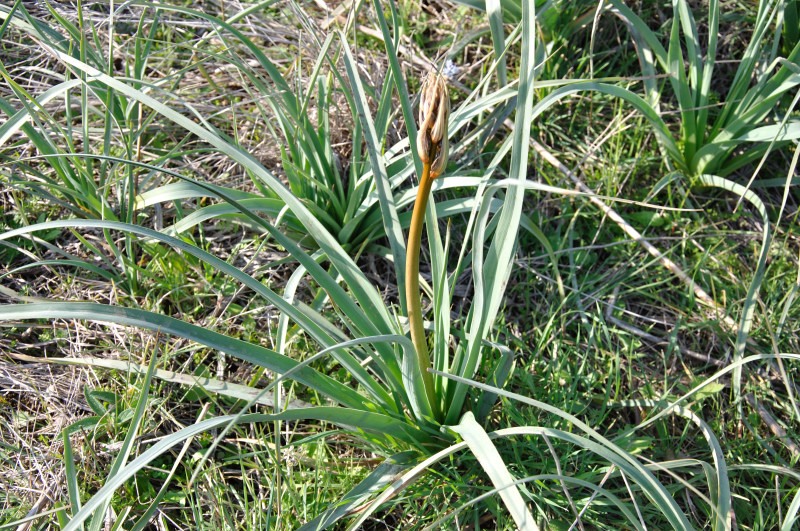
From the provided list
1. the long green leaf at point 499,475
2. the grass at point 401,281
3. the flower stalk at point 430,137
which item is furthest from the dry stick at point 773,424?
the flower stalk at point 430,137

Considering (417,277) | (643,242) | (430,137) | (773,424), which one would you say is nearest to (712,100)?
(643,242)

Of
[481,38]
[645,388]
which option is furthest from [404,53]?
[645,388]

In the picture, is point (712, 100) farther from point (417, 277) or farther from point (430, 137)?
point (430, 137)

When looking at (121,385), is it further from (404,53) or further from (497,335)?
(404,53)

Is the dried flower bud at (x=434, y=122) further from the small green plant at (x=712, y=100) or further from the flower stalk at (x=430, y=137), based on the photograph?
the small green plant at (x=712, y=100)

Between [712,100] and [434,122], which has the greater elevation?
[434,122]

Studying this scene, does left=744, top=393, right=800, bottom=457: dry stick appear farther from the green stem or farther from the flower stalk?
the flower stalk
